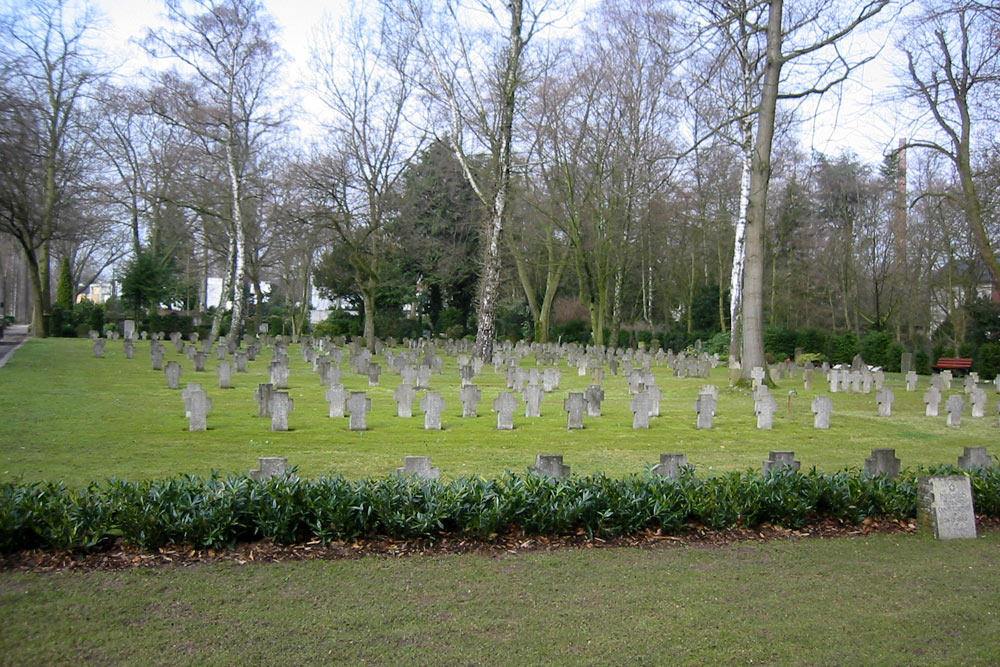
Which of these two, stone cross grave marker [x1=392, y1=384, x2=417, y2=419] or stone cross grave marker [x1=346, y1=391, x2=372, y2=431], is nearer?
stone cross grave marker [x1=346, y1=391, x2=372, y2=431]

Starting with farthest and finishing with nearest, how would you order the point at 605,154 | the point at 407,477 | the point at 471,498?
the point at 605,154, the point at 407,477, the point at 471,498

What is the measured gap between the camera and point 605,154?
37.0 metres

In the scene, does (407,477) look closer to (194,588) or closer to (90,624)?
(194,588)

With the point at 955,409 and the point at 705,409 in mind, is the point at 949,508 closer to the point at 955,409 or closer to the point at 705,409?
the point at 705,409

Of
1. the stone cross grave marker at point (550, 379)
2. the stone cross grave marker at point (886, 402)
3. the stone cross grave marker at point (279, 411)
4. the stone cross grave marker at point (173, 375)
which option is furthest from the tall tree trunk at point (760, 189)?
the stone cross grave marker at point (173, 375)

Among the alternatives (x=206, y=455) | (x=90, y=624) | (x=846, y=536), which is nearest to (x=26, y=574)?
(x=90, y=624)

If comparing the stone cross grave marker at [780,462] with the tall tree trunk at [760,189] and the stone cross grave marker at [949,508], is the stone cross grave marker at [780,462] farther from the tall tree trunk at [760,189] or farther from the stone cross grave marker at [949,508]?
the tall tree trunk at [760,189]

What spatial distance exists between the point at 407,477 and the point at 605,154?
3180cm

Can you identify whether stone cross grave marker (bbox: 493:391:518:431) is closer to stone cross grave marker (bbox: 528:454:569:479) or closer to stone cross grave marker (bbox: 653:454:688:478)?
stone cross grave marker (bbox: 653:454:688:478)

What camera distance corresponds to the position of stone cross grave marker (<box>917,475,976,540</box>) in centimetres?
713

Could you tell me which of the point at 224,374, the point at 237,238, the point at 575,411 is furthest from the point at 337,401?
the point at 237,238

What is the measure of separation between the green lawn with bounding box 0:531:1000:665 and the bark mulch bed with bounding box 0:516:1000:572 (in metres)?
0.16

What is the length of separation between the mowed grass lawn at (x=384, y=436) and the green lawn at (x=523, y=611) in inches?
134

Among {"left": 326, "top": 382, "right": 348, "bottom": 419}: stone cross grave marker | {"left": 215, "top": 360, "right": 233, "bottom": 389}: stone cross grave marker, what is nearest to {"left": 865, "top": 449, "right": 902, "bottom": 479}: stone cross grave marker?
{"left": 326, "top": 382, "right": 348, "bottom": 419}: stone cross grave marker
